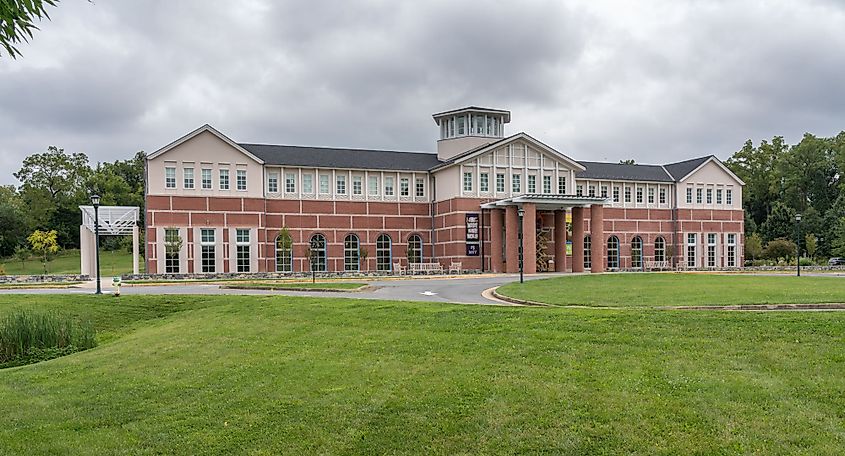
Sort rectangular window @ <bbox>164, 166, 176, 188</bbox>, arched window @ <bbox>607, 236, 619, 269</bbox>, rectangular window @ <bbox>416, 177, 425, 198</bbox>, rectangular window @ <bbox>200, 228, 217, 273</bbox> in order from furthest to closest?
arched window @ <bbox>607, 236, 619, 269</bbox>, rectangular window @ <bbox>416, 177, 425, 198</bbox>, rectangular window @ <bbox>200, 228, 217, 273</bbox>, rectangular window @ <bbox>164, 166, 176, 188</bbox>

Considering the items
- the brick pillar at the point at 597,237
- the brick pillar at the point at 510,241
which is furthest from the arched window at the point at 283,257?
the brick pillar at the point at 597,237

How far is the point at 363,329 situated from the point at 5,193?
8525 cm

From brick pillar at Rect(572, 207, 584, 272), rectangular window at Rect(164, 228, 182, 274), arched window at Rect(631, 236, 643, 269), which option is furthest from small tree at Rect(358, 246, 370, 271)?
arched window at Rect(631, 236, 643, 269)

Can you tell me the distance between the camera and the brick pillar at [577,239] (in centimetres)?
4988

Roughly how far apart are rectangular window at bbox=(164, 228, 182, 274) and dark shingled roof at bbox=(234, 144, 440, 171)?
762 centimetres

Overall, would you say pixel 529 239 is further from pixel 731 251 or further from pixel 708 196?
Result: pixel 731 251

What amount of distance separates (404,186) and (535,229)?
1043cm

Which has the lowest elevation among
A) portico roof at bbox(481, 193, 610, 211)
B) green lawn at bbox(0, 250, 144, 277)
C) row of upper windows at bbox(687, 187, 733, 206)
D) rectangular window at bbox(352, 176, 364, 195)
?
green lawn at bbox(0, 250, 144, 277)

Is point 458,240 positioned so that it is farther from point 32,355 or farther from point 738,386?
point 738,386

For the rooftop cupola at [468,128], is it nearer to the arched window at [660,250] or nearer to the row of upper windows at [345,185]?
the row of upper windows at [345,185]

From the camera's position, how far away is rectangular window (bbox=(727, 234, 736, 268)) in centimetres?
6216

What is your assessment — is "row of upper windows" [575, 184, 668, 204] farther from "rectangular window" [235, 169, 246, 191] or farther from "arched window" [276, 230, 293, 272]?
"rectangular window" [235, 169, 246, 191]

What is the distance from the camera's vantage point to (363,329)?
1512 cm

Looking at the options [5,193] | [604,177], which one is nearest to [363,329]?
[604,177]
